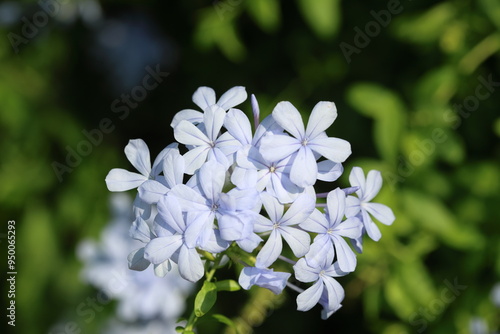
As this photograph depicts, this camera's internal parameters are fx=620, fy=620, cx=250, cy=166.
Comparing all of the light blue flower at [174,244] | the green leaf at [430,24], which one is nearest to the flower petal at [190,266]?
the light blue flower at [174,244]

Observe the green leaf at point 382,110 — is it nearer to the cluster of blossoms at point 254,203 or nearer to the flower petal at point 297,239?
the cluster of blossoms at point 254,203

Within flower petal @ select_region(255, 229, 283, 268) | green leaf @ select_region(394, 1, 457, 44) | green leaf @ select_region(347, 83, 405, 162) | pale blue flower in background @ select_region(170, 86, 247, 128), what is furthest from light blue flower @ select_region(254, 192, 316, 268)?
green leaf @ select_region(394, 1, 457, 44)

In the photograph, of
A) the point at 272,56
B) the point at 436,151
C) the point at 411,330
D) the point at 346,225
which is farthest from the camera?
the point at 272,56

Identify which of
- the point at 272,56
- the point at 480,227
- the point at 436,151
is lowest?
the point at 480,227

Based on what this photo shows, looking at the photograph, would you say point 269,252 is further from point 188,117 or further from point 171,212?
point 188,117

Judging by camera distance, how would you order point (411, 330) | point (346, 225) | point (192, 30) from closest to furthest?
point (346, 225) < point (411, 330) < point (192, 30)

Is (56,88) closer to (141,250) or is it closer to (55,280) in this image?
(55,280)

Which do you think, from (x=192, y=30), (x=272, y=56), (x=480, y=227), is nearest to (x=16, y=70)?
(x=192, y=30)
